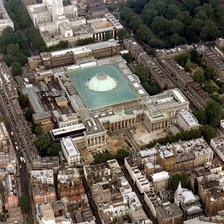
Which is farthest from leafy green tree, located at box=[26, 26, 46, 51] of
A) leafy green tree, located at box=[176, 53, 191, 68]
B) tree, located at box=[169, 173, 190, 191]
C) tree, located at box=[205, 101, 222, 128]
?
tree, located at box=[169, 173, 190, 191]

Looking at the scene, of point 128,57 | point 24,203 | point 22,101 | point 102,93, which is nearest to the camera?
point 24,203

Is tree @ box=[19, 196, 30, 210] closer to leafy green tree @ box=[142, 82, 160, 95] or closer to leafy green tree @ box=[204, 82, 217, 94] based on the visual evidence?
leafy green tree @ box=[142, 82, 160, 95]

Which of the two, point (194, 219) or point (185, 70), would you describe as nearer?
point (194, 219)

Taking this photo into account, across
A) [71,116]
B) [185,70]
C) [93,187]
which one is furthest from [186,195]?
[185,70]

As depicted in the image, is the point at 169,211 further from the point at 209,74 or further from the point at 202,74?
the point at 209,74

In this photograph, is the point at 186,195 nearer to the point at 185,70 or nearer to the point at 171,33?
the point at 185,70

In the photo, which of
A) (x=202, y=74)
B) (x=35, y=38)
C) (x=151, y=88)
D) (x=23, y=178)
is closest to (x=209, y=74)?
(x=202, y=74)

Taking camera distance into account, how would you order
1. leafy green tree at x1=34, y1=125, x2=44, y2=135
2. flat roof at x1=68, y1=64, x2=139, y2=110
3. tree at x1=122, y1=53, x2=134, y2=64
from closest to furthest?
leafy green tree at x1=34, y1=125, x2=44, y2=135
flat roof at x1=68, y1=64, x2=139, y2=110
tree at x1=122, y1=53, x2=134, y2=64
